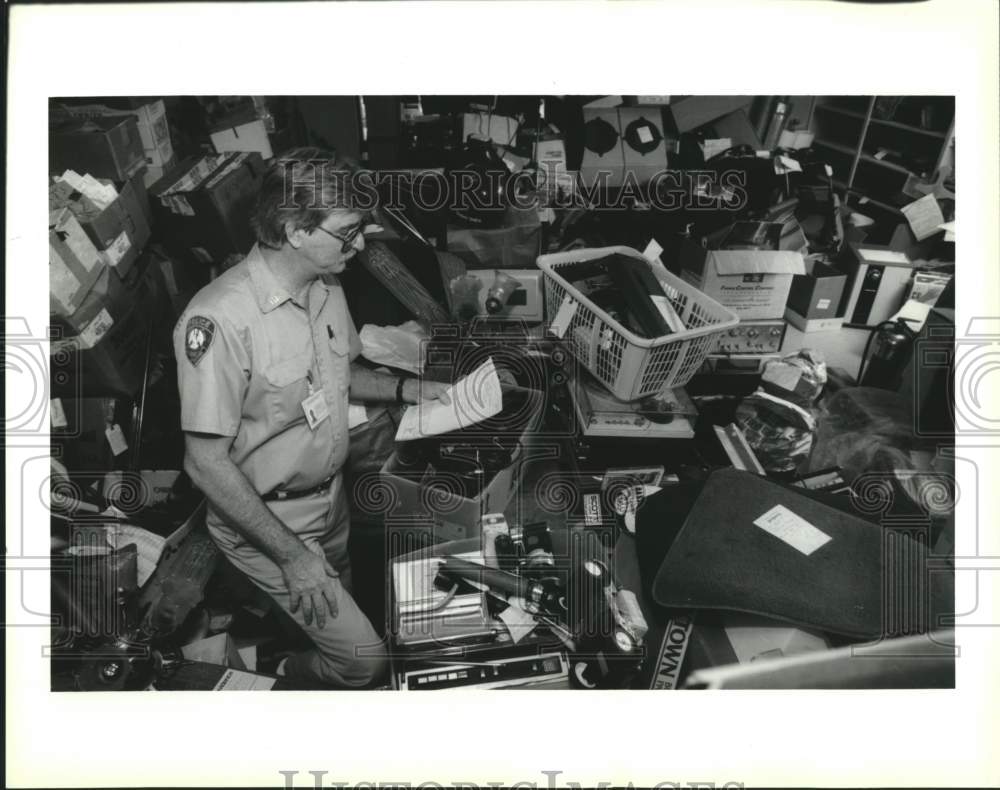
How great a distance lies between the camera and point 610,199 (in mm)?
A: 2557

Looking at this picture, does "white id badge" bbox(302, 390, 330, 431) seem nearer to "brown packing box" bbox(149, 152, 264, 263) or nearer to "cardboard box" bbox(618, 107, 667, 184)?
"brown packing box" bbox(149, 152, 264, 263)

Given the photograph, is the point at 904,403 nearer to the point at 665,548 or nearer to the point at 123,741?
the point at 665,548

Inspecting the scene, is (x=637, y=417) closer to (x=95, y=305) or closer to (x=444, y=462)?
(x=444, y=462)

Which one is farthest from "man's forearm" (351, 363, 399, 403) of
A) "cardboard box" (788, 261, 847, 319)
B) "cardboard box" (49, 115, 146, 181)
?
"cardboard box" (788, 261, 847, 319)

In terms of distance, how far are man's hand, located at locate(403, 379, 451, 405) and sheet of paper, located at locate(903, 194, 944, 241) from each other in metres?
2.14

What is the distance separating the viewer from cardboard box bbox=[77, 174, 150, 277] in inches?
74.8

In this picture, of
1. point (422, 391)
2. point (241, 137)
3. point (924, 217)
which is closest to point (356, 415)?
point (422, 391)

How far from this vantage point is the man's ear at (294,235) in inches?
63.2

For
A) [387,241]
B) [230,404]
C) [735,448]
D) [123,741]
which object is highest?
[387,241]

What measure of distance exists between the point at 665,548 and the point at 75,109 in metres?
1.81

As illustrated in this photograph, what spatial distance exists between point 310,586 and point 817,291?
83.9 inches

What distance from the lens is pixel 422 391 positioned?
2.00m

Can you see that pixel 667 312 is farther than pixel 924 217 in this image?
No

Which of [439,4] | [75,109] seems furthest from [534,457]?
[75,109]
